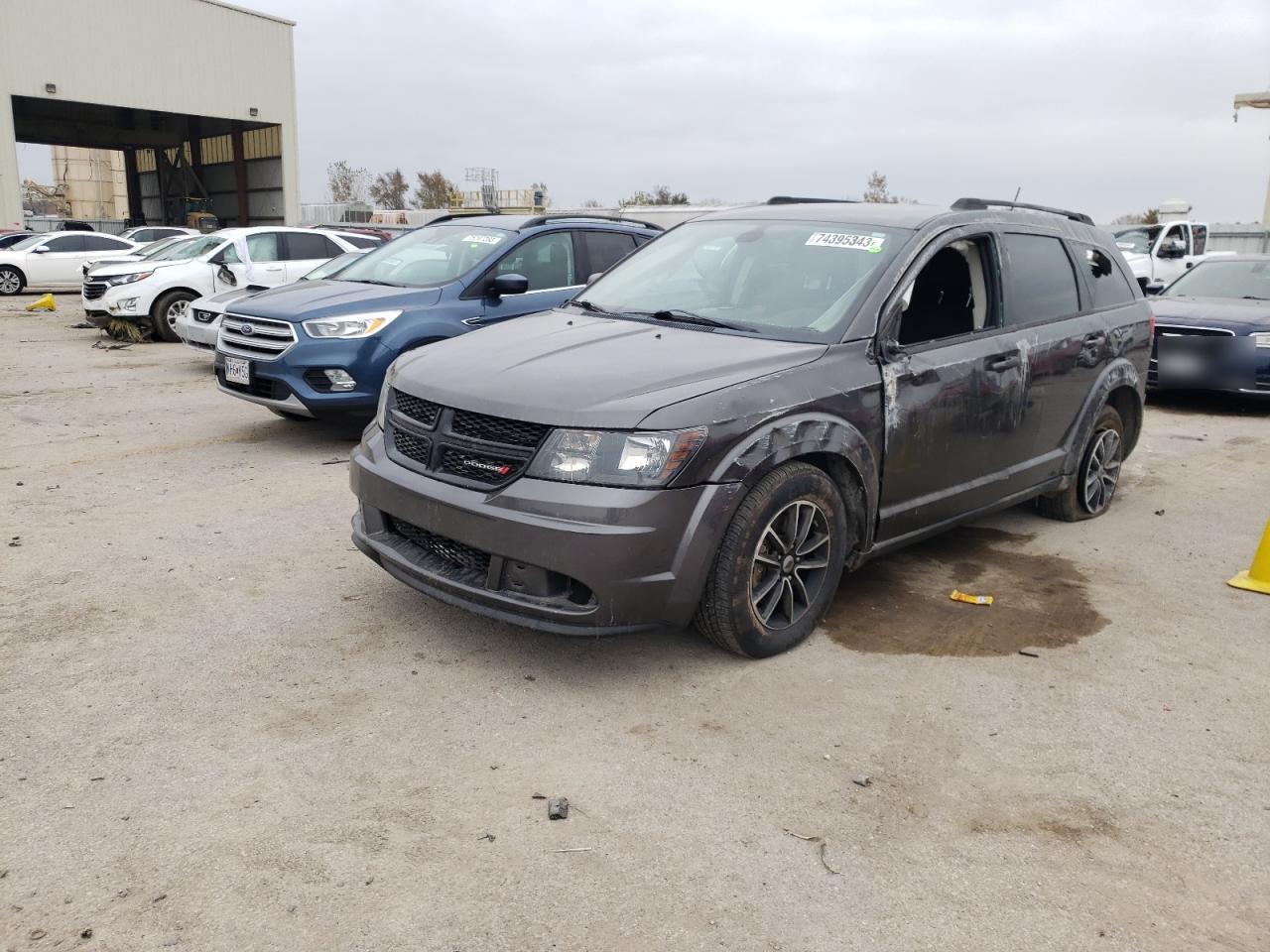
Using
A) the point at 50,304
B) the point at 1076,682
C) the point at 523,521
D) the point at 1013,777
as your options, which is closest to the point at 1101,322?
the point at 1076,682

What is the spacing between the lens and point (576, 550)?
3.55 meters

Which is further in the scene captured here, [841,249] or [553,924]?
[841,249]

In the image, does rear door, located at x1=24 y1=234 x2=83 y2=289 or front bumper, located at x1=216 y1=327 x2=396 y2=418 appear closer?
front bumper, located at x1=216 y1=327 x2=396 y2=418

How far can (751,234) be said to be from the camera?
5.11 m

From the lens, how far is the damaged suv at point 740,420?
364 cm

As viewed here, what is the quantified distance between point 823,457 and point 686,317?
0.97 metres

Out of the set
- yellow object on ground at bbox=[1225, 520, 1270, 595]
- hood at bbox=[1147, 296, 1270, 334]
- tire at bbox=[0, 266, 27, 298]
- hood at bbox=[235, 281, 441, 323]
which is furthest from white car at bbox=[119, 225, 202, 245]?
yellow object on ground at bbox=[1225, 520, 1270, 595]

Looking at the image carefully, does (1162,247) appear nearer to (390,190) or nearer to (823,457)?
(823,457)

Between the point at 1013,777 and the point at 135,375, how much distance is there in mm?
10471

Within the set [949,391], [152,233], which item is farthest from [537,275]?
[152,233]

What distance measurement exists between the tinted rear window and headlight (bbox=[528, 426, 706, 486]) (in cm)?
239

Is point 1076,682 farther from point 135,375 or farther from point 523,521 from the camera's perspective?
point 135,375

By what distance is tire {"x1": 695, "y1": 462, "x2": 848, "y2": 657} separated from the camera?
384cm

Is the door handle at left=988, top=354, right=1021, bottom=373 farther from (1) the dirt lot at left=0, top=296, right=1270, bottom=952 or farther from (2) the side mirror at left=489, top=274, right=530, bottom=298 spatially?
(2) the side mirror at left=489, top=274, right=530, bottom=298
